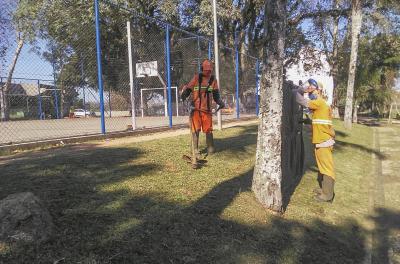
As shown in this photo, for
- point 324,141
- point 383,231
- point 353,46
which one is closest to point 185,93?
point 324,141

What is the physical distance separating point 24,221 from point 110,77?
26.6ft

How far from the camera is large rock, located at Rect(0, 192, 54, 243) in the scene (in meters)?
3.57

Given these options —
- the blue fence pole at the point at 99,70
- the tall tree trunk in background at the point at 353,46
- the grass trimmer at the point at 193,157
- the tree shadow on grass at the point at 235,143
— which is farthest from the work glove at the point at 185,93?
the tall tree trunk in background at the point at 353,46

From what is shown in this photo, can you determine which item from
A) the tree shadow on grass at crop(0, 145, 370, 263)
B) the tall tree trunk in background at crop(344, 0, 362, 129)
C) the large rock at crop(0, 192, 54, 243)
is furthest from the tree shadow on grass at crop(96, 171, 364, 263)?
the tall tree trunk in background at crop(344, 0, 362, 129)

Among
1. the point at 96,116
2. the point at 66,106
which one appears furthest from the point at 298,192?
the point at 66,106

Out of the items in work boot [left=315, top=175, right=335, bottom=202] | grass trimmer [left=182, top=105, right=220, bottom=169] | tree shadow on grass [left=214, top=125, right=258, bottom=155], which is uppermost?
grass trimmer [left=182, top=105, right=220, bottom=169]

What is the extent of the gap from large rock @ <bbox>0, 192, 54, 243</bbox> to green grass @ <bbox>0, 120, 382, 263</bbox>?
0.34 ft

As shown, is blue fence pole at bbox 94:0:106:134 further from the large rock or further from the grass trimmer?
the large rock

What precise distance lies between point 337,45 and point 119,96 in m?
26.8

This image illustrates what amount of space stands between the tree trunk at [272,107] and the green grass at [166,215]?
11.0 inches

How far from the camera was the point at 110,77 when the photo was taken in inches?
447

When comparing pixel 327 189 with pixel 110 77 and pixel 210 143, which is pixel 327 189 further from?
pixel 110 77

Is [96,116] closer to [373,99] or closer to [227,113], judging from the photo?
[227,113]

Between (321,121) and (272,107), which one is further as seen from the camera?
(321,121)
